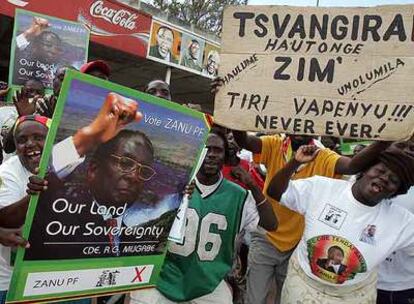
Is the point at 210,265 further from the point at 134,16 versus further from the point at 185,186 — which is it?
the point at 134,16

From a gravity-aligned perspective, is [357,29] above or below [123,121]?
above

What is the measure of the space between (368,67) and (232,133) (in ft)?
3.49

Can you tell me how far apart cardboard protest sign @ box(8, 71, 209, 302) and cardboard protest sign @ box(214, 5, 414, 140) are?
29 cm

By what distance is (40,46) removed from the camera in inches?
221

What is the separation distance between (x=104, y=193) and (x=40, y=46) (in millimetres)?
3950

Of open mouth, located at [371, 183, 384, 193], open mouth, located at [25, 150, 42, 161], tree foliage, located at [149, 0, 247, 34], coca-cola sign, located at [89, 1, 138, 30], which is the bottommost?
open mouth, located at [25, 150, 42, 161]

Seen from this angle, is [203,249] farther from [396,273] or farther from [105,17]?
[105,17]

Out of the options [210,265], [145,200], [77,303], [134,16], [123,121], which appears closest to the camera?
[123,121]

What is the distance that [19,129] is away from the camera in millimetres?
2521

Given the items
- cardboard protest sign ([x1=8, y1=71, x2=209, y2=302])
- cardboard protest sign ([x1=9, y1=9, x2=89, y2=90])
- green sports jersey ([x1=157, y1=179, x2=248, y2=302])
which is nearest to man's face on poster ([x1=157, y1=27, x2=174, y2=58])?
cardboard protest sign ([x1=9, y1=9, x2=89, y2=90])

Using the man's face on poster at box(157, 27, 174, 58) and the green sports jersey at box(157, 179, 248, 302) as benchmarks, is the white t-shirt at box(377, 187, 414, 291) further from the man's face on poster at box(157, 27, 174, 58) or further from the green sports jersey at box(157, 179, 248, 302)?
the man's face on poster at box(157, 27, 174, 58)

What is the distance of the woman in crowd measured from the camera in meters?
2.48

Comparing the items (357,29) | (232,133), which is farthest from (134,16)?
(357,29)

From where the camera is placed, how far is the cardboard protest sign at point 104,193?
1.93 meters
